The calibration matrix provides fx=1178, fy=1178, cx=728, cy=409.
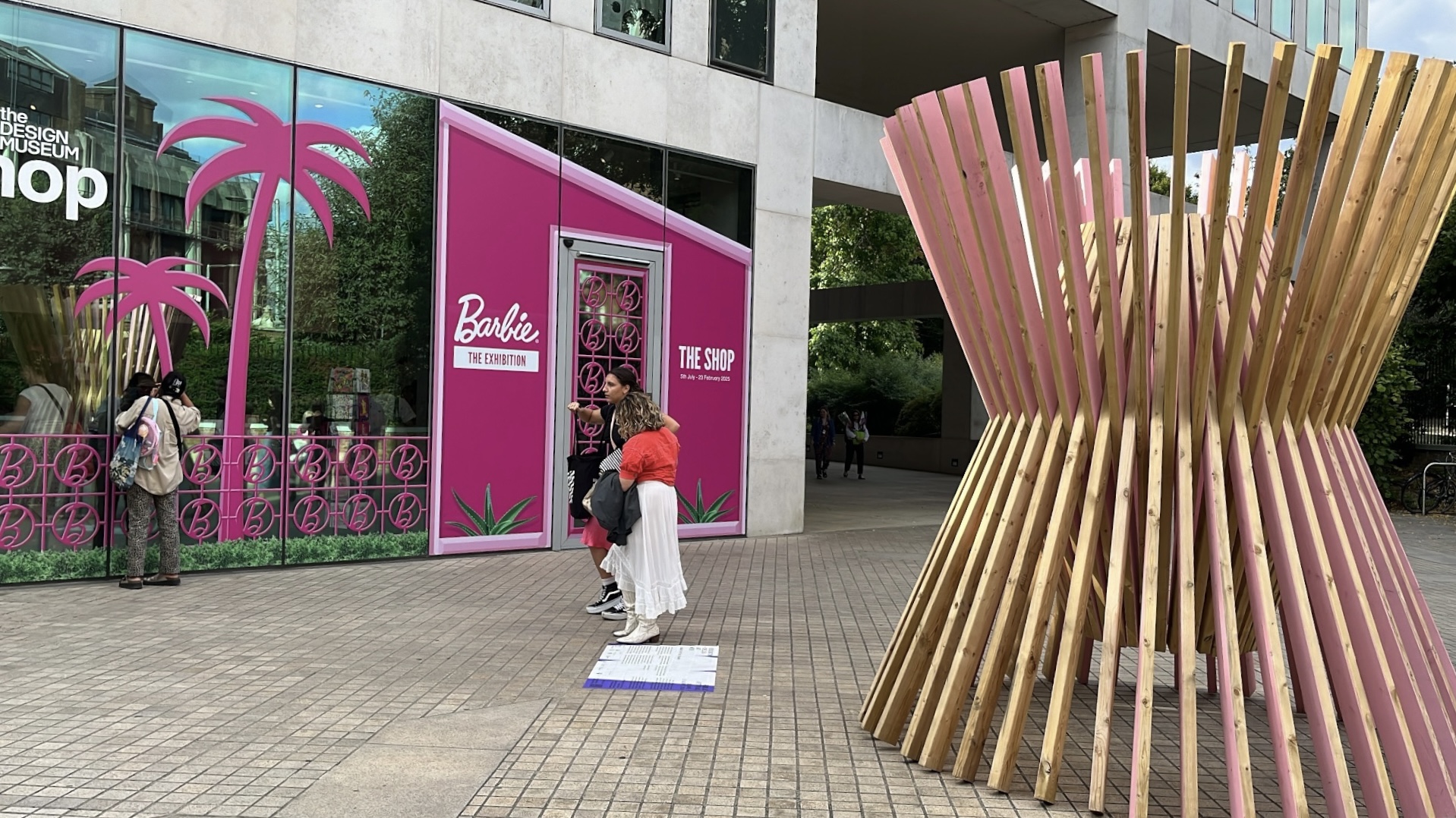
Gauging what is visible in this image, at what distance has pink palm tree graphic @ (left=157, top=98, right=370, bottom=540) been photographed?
981 centimetres

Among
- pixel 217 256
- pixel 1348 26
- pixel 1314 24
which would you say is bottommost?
pixel 217 256

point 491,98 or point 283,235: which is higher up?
point 491,98

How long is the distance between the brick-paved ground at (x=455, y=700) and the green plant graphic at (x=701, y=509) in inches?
132

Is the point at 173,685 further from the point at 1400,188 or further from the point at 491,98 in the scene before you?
the point at 491,98

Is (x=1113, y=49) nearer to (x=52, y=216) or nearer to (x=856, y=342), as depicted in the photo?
(x=52, y=216)

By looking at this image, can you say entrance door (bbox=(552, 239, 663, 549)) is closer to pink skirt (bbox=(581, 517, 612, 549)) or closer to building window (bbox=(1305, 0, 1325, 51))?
pink skirt (bbox=(581, 517, 612, 549))

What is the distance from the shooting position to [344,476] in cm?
1067

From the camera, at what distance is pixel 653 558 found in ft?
24.4

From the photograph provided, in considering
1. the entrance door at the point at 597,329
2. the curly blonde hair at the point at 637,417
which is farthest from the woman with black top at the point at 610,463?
the entrance door at the point at 597,329

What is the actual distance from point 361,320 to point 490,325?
1.25 meters

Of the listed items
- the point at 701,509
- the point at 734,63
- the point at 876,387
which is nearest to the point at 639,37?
the point at 734,63

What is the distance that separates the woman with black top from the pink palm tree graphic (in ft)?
11.3

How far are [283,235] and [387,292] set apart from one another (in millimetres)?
1059

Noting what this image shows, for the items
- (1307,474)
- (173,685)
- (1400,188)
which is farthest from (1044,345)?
(173,685)
